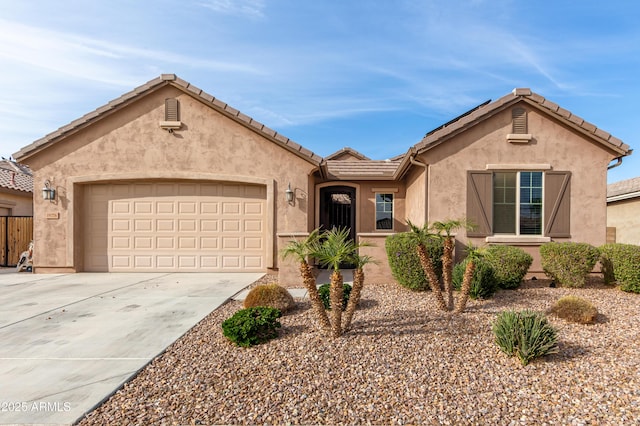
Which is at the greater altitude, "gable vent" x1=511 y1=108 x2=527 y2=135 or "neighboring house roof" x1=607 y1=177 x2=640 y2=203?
"gable vent" x1=511 y1=108 x2=527 y2=135

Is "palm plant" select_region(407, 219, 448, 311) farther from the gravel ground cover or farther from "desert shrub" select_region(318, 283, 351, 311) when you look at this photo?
"desert shrub" select_region(318, 283, 351, 311)

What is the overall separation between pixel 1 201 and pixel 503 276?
61.5ft

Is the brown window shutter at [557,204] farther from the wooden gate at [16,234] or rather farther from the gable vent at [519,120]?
the wooden gate at [16,234]

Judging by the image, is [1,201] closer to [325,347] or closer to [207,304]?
[207,304]

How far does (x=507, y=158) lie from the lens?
8.99 meters

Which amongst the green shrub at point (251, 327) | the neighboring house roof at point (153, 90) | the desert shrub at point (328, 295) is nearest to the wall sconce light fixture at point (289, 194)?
the neighboring house roof at point (153, 90)

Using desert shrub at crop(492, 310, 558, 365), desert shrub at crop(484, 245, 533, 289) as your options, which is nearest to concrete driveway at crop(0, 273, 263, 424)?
desert shrub at crop(492, 310, 558, 365)

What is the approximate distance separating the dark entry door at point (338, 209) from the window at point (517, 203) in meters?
4.87

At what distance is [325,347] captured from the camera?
428 centimetres

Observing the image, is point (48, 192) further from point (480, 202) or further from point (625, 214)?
point (625, 214)

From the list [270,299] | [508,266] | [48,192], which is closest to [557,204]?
[508,266]

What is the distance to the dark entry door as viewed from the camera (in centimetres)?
1223

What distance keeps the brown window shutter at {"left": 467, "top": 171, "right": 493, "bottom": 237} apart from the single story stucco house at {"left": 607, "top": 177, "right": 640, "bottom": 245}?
10.1 metres

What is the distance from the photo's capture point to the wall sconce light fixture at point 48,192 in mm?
10094
